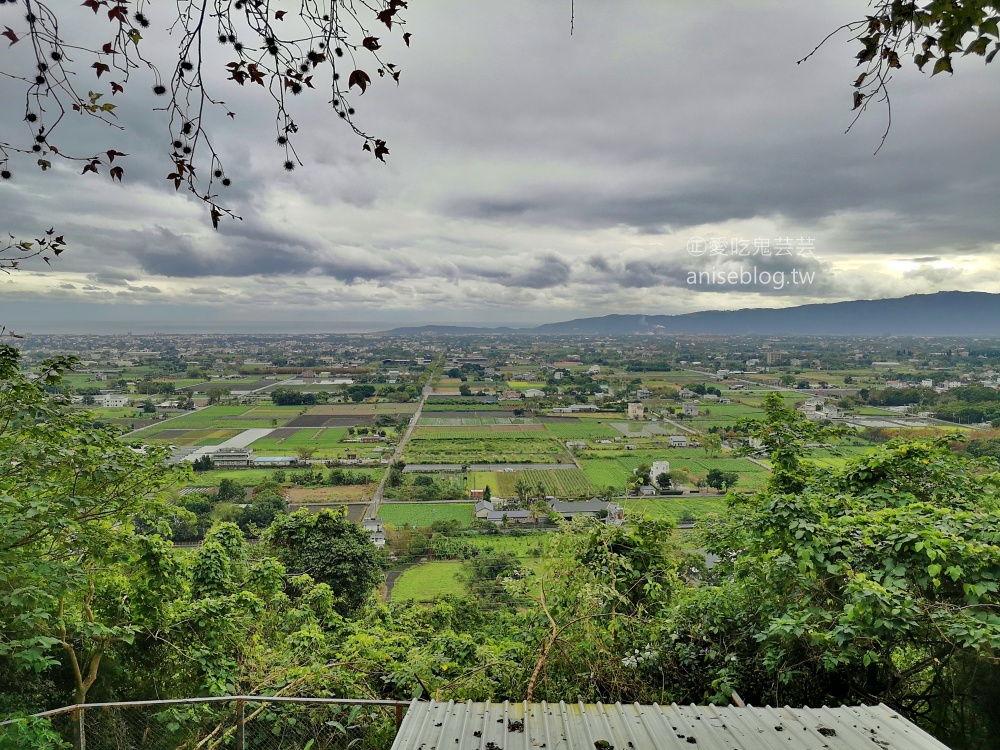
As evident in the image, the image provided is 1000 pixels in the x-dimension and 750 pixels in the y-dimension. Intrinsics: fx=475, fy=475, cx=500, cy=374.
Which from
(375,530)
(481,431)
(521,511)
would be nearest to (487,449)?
(481,431)

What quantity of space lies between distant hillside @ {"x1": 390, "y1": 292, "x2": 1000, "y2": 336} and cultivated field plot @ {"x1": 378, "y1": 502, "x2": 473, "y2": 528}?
136084mm

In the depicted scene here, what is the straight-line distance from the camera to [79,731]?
309 centimetres

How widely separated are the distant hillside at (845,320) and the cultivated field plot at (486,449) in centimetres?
12573

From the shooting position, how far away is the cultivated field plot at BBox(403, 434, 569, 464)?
95.2 ft

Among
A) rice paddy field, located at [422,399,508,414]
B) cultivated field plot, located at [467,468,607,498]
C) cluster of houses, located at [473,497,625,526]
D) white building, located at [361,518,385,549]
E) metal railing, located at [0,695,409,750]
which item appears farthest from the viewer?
rice paddy field, located at [422,399,508,414]

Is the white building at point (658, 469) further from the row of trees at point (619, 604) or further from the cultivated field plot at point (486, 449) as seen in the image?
the row of trees at point (619, 604)

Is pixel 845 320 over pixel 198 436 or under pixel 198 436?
over

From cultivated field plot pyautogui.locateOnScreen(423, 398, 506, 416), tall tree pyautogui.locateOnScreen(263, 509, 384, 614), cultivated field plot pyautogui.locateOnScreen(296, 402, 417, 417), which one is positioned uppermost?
tall tree pyautogui.locateOnScreen(263, 509, 384, 614)

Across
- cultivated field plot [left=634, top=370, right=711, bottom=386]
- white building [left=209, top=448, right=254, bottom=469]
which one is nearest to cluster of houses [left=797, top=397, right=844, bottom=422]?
cultivated field plot [left=634, top=370, right=711, bottom=386]

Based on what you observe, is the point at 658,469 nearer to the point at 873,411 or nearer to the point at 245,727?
the point at 873,411

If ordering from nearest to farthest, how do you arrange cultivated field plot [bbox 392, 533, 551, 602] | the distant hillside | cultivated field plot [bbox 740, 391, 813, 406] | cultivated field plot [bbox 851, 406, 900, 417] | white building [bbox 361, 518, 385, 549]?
cultivated field plot [bbox 392, 533, 551, 602], white building [bbox 361, 518, 385, 549], cultivated field plot [bbox 851, 406, 900, 417], cultivated field plot [bbox 740, 391, 813, 406], the distant hillside

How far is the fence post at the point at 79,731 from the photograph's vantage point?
3.02 metres

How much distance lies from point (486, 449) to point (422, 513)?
11.2 m

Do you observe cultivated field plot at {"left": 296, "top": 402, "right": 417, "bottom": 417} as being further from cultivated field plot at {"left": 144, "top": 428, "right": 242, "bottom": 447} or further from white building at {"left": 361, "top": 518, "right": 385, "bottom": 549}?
white building at {"left": 361, "top": 518, "right": 385, "bottom": 549}
